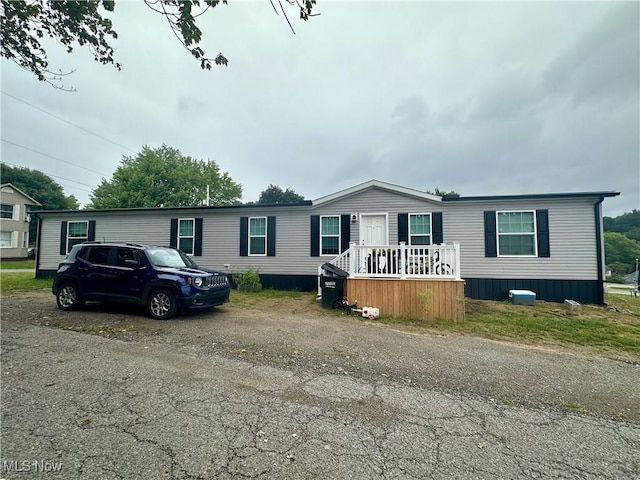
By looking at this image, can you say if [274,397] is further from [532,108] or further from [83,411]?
[532,108]

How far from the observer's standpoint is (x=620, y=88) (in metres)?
13.3

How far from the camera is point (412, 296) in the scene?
21.8 ft

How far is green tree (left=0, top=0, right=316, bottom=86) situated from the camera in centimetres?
357

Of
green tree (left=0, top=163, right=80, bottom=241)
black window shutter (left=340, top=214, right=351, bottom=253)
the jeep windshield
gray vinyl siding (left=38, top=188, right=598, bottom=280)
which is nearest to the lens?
the jeep windshield

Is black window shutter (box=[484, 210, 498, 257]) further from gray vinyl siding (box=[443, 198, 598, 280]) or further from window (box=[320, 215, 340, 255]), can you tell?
window (box=[320, 215, 340, 255])

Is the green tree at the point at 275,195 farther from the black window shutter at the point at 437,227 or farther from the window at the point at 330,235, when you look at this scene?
the black window shutter at the point at 437,227

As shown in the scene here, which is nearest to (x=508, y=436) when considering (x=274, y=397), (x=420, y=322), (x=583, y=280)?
(x=274, y=397)

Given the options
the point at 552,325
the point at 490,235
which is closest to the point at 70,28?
the point at 552,325

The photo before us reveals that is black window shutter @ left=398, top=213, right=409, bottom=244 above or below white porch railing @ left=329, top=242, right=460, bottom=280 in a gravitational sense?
above

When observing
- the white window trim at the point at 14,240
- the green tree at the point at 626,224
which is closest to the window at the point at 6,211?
the white window trim at the point at 14,240

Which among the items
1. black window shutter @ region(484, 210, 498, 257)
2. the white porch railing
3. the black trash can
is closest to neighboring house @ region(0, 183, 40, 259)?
the black trash can

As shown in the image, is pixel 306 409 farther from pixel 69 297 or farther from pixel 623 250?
pixel 623 250

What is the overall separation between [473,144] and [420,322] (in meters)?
16.4

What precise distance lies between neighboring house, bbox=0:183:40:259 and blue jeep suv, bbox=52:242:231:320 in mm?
28300
